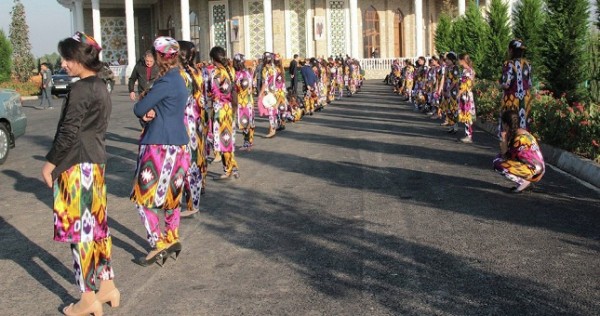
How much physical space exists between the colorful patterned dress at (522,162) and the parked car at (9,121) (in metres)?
8.30

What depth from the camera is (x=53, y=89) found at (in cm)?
3828

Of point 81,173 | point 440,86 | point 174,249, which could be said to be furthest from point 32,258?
point 440,86

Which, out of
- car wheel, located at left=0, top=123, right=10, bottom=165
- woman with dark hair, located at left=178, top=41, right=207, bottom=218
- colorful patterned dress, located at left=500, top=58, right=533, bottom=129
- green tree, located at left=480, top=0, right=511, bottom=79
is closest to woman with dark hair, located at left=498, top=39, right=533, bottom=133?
colorful patterned dress, located at left=500, top=58, right=533, bottom=129

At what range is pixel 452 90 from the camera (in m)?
16.6

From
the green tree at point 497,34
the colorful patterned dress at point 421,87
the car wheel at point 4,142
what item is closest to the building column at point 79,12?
the colorful patterned dress at point 421,87

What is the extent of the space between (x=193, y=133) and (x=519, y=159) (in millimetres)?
3990

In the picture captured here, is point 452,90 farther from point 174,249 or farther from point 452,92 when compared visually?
point 174,249

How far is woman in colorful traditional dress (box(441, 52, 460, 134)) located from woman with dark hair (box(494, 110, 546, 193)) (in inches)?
255

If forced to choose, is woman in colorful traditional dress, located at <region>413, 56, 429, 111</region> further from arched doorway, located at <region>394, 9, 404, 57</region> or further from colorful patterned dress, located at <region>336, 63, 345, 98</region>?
arched doorway, located at <region>394, 9, 404, 57</region>

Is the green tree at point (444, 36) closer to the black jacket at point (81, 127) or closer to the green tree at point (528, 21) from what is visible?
the green tree at point (528, 21)

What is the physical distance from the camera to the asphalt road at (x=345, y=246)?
529cm

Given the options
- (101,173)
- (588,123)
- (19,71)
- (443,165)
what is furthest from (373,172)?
(19,71)

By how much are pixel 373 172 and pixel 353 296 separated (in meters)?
6.03

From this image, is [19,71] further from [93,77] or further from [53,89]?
[93,77]
